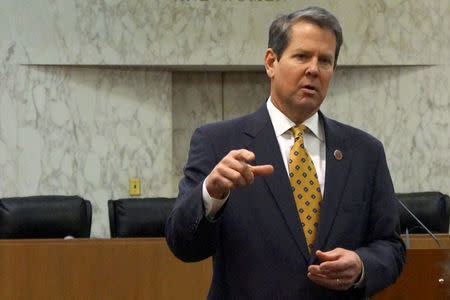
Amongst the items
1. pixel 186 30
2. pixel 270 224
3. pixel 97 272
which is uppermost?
pixel 186 30

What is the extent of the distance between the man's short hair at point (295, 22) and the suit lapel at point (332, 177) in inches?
9.0

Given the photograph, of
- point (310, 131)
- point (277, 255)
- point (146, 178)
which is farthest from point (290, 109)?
point (146, 178)

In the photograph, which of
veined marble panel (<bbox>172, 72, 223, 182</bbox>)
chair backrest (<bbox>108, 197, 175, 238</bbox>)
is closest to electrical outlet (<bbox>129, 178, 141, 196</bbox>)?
veined marble panel (<bbox>172, 72, 223, 182</bbox>)

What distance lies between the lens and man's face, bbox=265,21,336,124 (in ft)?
7.86

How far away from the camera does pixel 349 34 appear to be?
7219mm

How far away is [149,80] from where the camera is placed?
7.30 metres

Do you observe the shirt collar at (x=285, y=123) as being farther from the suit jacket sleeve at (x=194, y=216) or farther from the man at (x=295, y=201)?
the suit jacket sleeve at (x=194, y=216)

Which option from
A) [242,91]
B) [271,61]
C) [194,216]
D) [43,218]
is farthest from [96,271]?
[242,91]

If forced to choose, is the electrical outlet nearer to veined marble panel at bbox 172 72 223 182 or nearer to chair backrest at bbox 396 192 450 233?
veined marble panel at bbox 172 72 223 182

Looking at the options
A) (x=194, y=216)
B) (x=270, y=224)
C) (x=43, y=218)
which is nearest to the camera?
(x=194, y=216)

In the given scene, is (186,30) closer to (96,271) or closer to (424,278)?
(96,271)

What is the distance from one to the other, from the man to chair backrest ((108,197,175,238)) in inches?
111

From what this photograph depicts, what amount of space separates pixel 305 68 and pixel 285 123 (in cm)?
17

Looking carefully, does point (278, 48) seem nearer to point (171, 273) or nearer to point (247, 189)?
point (247, 189)
